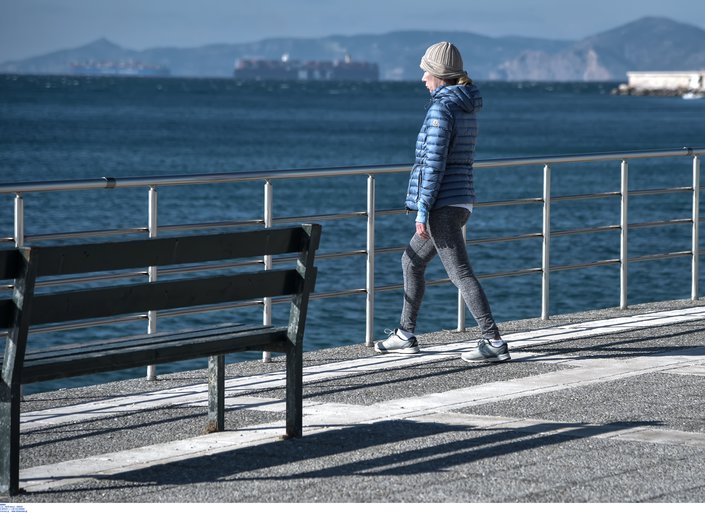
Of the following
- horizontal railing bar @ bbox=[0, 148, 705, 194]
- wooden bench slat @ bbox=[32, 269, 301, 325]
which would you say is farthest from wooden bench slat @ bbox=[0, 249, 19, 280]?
horizontal railing bar @ bbox=[0, 148, 705, 194]

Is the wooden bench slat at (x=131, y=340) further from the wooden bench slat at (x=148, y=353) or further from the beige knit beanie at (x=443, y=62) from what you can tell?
the beige knit beanie at (x=443, y=62)

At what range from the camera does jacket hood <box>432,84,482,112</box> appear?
23.4 feet

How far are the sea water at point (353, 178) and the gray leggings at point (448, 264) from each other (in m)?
0.83

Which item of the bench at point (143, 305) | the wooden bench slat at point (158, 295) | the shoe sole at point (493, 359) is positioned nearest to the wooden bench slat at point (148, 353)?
the bench at point (143, 305)

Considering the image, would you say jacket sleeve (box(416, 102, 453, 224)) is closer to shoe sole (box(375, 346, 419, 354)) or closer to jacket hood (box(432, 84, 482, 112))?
jacket hood (box(432, 84, 482, 112))

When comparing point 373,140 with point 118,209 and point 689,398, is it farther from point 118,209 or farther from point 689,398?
point 689,398

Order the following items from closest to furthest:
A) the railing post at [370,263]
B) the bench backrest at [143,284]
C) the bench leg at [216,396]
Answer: the bench backrest at [143,284]
the bench leg at [216,396]
the railing post at [370,263]

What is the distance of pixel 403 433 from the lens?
5.57m

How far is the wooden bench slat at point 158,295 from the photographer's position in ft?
15.8

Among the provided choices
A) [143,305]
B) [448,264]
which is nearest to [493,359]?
[448,264]

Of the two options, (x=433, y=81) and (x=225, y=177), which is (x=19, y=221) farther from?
(x=433, y=81)

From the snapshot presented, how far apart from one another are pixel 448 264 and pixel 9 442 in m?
3.18

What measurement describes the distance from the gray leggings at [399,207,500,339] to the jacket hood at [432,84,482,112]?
0.52 m
